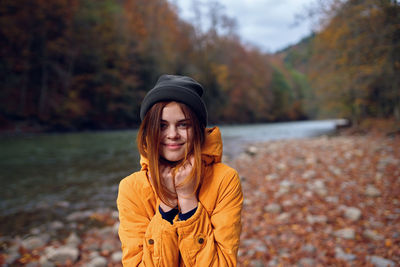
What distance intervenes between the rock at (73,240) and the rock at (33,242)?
0.34 m

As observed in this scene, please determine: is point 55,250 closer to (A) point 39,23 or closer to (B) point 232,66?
(A) point 39,23

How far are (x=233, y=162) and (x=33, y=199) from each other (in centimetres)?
616

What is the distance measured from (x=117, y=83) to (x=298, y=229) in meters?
25.3

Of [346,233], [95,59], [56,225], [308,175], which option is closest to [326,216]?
[346,233]

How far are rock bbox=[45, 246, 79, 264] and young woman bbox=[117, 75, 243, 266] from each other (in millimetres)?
2416

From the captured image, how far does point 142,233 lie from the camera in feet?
4.59

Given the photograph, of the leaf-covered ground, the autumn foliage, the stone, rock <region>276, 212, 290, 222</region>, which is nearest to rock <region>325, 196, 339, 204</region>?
the leaf-covered ground

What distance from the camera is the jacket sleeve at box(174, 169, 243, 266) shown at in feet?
4.21

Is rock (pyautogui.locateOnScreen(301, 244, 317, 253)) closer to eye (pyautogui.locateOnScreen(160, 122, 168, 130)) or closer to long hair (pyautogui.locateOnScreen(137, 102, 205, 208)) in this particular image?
long hair (pyautogui.locateOnScreen(137, 102, 205, 208))

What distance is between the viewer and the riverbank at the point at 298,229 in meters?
2.86

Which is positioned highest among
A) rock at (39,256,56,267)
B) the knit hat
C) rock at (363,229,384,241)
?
the knit hat

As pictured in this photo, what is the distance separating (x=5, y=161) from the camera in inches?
353

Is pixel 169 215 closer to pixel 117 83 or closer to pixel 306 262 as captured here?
pixel 306 262

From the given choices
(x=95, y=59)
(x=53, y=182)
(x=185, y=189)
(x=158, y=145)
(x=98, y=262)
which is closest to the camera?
(x=185, y=189)
